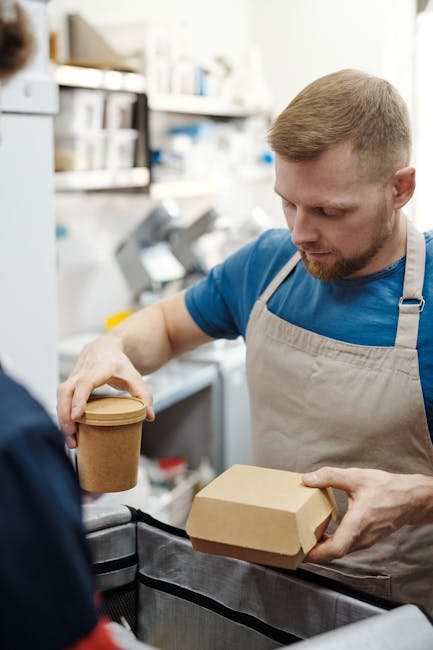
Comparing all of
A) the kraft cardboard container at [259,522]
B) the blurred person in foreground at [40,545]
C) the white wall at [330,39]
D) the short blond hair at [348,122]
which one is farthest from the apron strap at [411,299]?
the white wall at [330,39]

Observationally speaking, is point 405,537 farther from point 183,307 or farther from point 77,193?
point 77,193

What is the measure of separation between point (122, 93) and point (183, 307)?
5.65 ft

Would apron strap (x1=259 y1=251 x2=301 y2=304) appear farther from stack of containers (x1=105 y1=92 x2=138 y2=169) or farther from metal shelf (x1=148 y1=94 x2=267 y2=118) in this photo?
metal shelf (x1=148 y1=94 x2=267 y2=118)

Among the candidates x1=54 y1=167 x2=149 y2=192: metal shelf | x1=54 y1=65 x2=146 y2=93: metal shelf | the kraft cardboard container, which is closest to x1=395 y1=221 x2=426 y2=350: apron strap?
the kraft cardboard container

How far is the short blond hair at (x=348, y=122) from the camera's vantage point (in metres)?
1.31

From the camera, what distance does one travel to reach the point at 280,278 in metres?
1.57

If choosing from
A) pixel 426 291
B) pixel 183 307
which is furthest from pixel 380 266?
pixel 183 307

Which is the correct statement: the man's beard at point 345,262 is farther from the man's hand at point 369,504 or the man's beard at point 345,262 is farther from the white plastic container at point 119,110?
the white plastic container at point 119,110

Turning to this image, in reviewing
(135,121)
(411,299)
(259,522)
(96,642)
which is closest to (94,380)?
(259,522)

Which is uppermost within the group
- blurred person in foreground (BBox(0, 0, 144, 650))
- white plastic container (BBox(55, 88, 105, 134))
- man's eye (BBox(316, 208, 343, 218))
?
white plastic container (BBox(55, 88, 105, 134))

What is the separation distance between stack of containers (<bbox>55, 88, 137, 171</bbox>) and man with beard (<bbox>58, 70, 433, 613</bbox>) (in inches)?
63.3

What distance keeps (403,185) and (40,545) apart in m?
1.04

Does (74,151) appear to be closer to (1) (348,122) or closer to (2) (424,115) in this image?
(1) (348,122)

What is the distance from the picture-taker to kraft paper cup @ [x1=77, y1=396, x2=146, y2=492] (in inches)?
47.1
